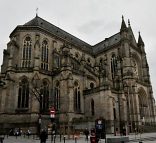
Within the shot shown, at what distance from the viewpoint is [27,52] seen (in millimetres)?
38000

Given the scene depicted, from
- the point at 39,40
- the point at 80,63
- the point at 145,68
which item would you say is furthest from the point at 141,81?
the point at 39,40

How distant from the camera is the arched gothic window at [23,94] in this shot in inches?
1329

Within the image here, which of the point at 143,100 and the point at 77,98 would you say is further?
the point at 143,100

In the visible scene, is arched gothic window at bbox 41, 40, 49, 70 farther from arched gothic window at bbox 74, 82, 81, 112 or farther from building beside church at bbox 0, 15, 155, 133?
arched gothic window at bbox 74, 82, 81, 112

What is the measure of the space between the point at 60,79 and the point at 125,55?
17.6m

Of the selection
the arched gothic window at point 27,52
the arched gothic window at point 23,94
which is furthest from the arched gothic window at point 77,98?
the arched gothic window at point 27,52

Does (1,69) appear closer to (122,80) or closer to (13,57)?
(13,57)

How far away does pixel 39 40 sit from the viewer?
3894 centimetres

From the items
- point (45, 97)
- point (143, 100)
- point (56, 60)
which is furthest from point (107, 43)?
point (45, 97)

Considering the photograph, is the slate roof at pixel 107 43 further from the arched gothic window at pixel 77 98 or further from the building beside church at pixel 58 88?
the arched gothic window at pixel 77 98

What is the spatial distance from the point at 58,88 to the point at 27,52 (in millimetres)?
9016

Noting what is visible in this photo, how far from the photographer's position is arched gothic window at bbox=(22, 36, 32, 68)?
37225 mm

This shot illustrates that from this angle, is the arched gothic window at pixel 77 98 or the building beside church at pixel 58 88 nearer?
the building beside church at pixel 58 88

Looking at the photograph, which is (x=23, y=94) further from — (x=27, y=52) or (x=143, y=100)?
(x=143, y=100)
